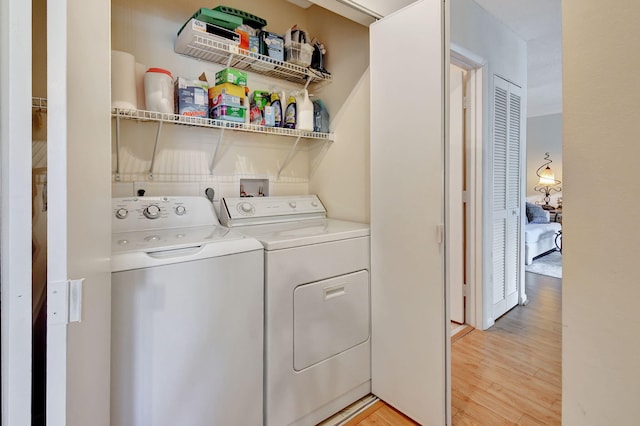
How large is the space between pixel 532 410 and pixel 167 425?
6.00 ft

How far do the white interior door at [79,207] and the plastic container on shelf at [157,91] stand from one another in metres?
0.63

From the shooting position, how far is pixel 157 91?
1516mm

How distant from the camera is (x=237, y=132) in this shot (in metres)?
2.01

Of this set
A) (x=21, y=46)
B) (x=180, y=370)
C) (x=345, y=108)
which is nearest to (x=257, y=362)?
(x=180, y=370)

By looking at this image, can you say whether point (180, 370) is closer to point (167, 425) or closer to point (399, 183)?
point (167, 425)

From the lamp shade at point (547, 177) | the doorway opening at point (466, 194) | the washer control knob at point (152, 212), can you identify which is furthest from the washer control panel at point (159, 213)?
the lamp shade at point (547, 177)

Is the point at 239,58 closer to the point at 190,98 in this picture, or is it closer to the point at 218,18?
the point at 218,18

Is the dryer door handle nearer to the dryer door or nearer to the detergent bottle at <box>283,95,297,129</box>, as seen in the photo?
the dryer door

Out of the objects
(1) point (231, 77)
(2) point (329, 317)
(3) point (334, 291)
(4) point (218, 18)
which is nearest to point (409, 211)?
(3) point (334, 291)

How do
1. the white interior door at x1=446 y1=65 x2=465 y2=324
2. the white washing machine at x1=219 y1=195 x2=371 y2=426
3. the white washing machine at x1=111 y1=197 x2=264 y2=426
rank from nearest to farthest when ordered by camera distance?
the white washing machine at x1=111 y1=197 x2=264 y2=426 → the white washing machine at x1=219 y1=195 x2=371 y2=426 → the white interior door at x1=446 y1=65 x2=465 y2=324

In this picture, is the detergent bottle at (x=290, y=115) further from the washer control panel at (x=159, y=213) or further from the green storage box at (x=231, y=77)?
the washer control panel at (x=159, y=213)

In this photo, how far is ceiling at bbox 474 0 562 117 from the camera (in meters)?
2.47

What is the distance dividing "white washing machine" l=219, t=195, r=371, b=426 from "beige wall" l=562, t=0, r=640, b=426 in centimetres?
100

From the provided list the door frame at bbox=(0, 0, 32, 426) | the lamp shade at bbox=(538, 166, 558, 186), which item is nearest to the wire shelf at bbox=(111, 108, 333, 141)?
the door frame at bbox=(0, 0, 32, 426)
